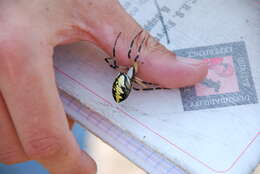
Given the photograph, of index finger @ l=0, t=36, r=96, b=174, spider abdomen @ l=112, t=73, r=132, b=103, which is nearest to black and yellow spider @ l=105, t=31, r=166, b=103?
spider abdomen @ l=112, t=73, r=132, b=103

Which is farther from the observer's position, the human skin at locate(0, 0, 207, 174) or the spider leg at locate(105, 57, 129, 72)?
the spider leg at locate(105, 57, 129, 72)

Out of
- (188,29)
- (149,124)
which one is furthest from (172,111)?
(188,29)

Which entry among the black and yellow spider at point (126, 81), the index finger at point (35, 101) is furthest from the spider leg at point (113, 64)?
the index finger at point (35, 101)

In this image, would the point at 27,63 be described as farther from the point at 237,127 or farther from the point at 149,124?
the point at 237,127

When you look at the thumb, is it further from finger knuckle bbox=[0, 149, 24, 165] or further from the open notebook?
finger knuckle bbox=[0, 149, 24, 165]

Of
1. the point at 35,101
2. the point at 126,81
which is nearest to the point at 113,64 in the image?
the point at 126,81
